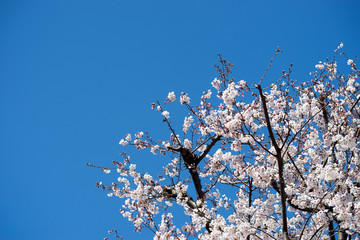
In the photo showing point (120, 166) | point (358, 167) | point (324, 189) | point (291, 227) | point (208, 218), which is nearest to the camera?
point (324, 189)

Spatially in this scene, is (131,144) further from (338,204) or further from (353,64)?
(353,64)

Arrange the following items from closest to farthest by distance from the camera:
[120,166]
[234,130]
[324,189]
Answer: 1. [234,130]
2. [324,189]
3. [120,166]

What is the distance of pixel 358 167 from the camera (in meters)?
5.75

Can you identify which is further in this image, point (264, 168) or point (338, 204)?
point (264, 168)

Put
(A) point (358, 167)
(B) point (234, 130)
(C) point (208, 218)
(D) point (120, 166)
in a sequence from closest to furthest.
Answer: (B) point (234, 130) < (A) point (358, 167) < (C) point (208, 218) < (D) point (120, 166)

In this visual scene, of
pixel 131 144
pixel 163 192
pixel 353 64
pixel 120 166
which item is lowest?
pixel 163 192

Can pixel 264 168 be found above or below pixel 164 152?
below

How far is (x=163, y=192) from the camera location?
7879 mm

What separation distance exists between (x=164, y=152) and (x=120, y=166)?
53.9 inches

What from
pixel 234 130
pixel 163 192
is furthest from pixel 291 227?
pixel 234 130

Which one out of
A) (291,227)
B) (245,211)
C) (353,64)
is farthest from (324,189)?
(353,64)

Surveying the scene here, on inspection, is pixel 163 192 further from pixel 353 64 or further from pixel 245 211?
pixel 353 64

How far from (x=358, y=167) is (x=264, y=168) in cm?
218

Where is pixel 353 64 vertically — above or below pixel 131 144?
above
